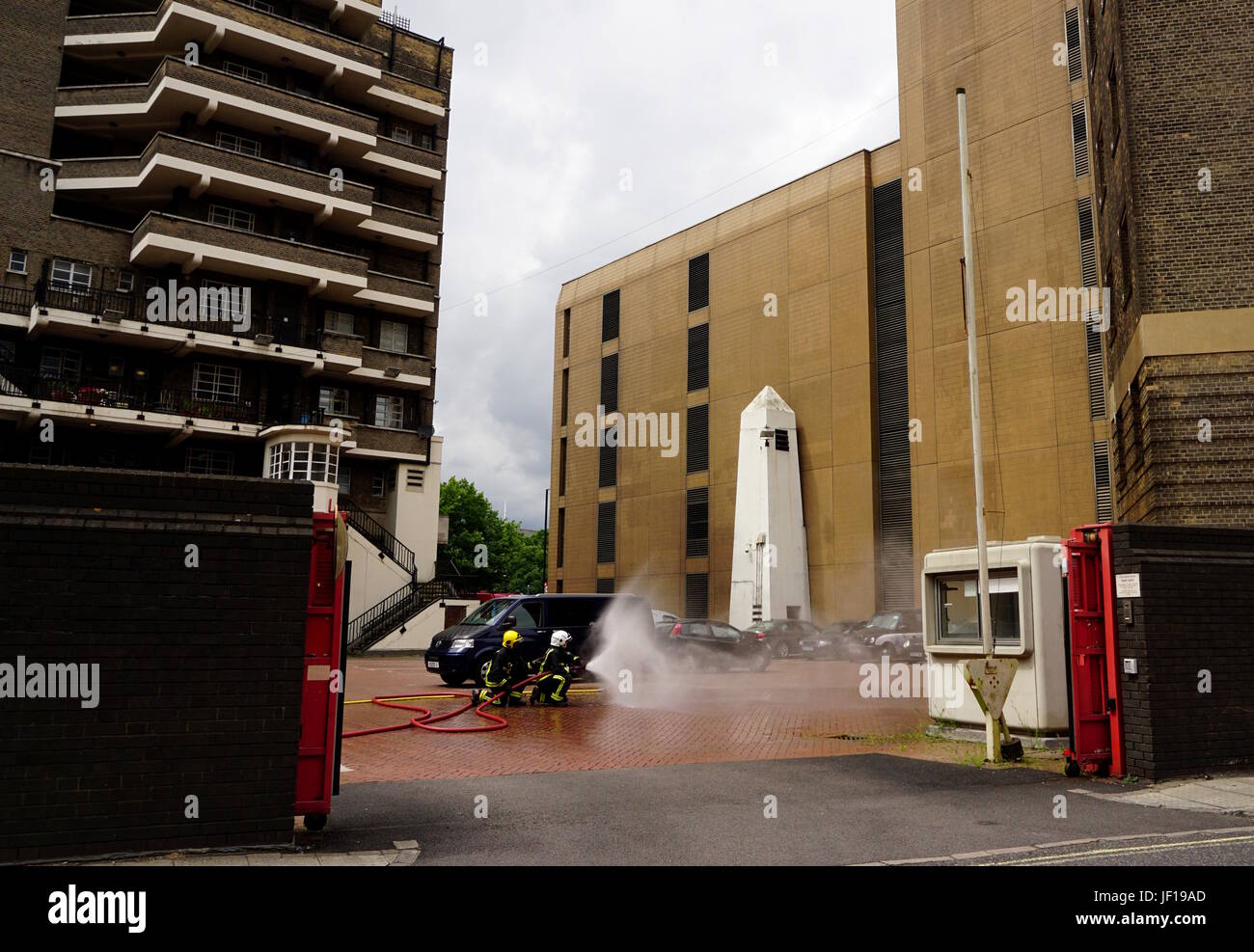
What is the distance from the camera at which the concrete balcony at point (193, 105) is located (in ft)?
115

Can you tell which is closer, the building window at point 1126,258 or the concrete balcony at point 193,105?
the building window at point 1126,258

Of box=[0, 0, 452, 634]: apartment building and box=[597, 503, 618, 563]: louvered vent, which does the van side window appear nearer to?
box=[0, 0, 452, 634]: apartment building

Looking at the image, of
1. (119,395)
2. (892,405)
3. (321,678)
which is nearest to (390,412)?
(119,395)

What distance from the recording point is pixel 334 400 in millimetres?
39656

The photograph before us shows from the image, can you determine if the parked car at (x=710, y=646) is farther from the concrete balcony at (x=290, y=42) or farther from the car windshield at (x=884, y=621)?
the concrete balcony at (x=290, y=42)

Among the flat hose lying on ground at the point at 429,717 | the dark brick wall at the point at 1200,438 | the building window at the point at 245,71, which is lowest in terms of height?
the flat hose lying on ground at the point at 429,717

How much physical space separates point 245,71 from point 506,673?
33.1 meters

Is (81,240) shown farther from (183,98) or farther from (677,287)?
(677,287)

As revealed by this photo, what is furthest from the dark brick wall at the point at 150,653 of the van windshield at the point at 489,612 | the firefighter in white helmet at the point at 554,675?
the van windshield at the point at 489,612

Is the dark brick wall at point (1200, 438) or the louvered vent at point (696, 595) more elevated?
the dark brick wall at point (1200, 438)

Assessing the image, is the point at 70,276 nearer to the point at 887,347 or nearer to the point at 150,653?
the point at 887,347

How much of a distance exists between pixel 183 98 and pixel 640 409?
28.1 m

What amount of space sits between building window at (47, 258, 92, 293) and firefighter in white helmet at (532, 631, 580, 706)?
26645mm

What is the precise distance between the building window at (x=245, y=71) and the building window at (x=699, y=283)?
76.3ft
